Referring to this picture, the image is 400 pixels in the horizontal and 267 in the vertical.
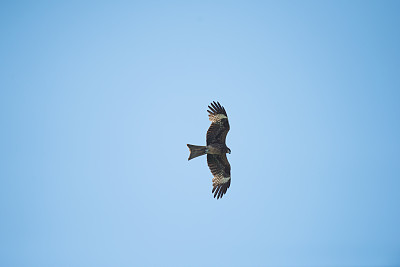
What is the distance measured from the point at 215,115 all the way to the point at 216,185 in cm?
325

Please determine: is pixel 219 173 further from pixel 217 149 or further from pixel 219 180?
pixel 217 149

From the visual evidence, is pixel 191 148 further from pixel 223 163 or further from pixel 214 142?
pixel 223 163

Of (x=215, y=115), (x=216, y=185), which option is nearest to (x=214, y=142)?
(x=215, y=115)

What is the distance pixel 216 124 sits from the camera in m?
14.9

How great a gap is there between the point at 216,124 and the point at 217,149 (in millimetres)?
1065

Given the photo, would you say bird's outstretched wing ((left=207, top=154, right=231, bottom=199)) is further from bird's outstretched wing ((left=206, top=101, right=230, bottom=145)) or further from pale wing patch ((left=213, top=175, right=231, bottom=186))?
bird's outstretched wing ((left=206, top=101, right=230, bottom=145))

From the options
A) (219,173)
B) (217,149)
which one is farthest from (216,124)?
(219,173)

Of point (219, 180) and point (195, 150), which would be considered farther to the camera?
point (219, 180)

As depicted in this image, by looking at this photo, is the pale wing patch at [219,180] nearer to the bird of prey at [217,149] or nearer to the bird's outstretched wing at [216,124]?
the bird of prey at [217,149]

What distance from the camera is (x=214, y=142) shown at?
49.3ft

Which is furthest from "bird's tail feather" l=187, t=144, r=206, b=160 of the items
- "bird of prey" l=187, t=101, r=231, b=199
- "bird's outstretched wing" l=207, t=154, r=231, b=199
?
"bird's outstretched wing" l=207, t=154, r=231, b=199

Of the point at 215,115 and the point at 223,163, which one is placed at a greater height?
the point at 215,115

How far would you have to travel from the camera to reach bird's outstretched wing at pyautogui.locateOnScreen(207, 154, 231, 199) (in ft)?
51.8

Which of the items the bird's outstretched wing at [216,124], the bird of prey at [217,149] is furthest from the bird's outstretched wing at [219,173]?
the bird's outstretched wing at [216,124]
